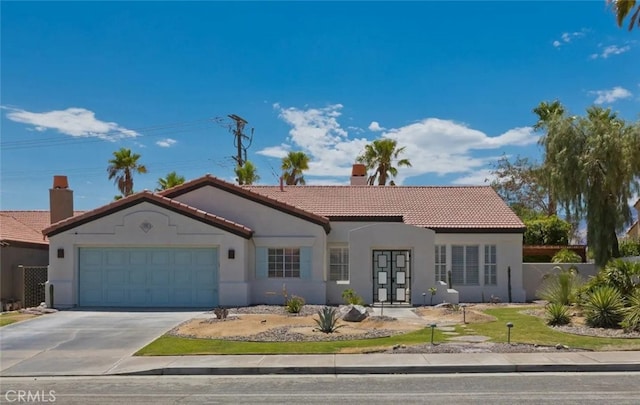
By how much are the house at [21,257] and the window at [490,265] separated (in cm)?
1805

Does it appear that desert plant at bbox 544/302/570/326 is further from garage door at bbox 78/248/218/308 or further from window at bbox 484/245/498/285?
garage door at bbox 78/248/218/308

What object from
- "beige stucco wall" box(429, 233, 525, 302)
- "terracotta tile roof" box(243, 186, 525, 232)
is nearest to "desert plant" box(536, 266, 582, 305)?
"beige stucco wall" box(429, 233, 525, 302)

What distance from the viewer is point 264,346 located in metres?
14.0

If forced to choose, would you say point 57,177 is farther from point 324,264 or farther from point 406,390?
point 406,390

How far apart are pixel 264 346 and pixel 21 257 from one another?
16.4 m

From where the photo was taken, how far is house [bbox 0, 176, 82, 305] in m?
24.2

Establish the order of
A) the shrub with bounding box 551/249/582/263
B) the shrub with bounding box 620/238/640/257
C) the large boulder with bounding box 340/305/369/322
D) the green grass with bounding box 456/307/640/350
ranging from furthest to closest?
the shrub with bounding box 620/238/640/257 < the shrub with bounding box 551/249/582/263 < the large boulder with bounding box 340/305/369/322 < the green grass with bounding box 456/307/640/350

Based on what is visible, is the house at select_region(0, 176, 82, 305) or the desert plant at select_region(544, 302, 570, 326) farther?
the house at select_region(0, 176, 82, 305)

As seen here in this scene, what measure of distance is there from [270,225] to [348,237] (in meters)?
3.07

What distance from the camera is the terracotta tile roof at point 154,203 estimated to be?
22.5 m

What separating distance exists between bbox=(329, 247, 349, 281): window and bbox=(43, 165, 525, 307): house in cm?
4

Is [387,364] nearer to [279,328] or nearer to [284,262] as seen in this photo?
[279,328]

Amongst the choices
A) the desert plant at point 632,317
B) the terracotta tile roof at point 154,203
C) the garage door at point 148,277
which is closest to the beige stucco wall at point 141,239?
the terracotta tile roof at point 154,203

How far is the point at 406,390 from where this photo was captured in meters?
9.92
